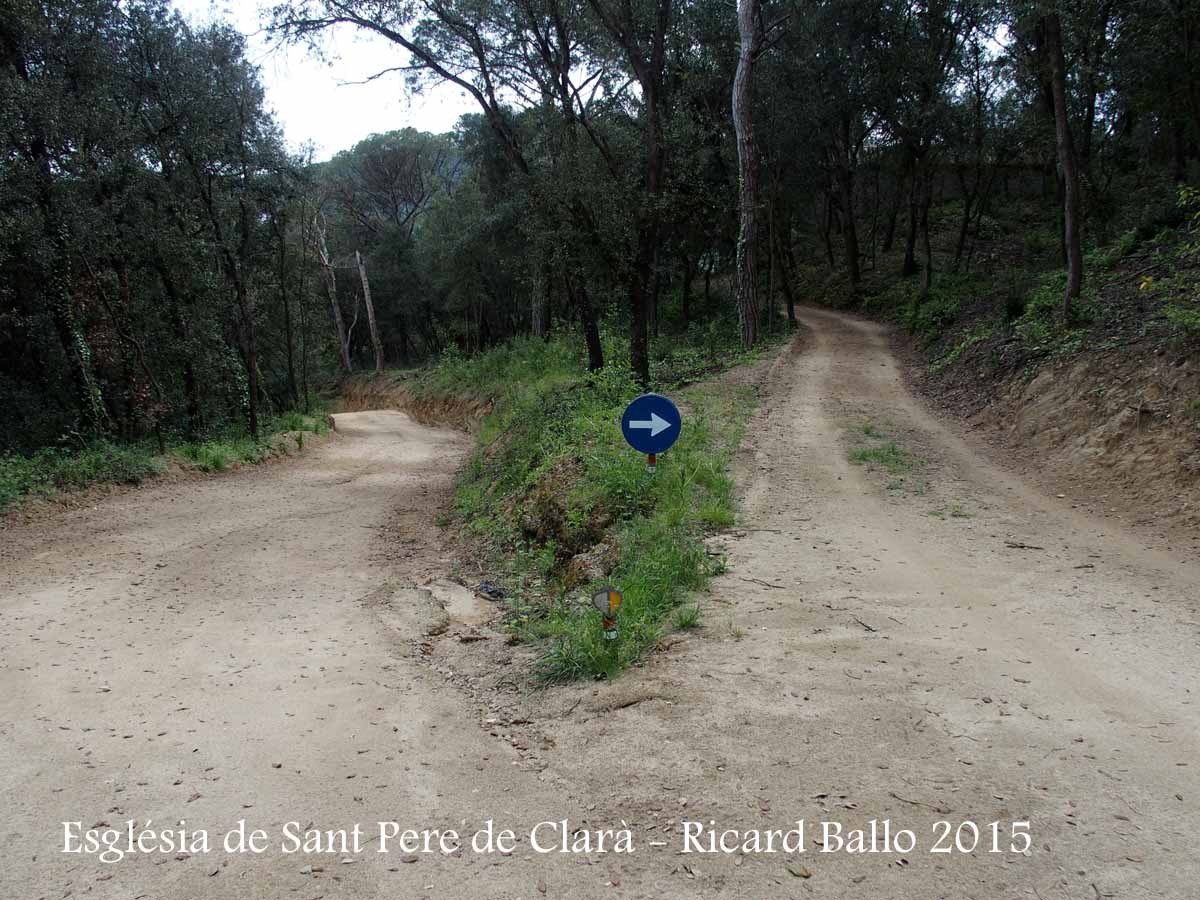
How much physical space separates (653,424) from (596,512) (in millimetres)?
2620

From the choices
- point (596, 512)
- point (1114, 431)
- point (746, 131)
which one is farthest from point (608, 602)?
point (746, 131)

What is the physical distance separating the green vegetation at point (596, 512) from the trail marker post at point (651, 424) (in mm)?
1083

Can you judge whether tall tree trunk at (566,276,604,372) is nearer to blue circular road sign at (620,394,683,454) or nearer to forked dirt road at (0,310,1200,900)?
forked dirt road at (0,310,1200,900)

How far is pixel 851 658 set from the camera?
16.1ft

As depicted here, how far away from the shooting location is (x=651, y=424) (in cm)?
674

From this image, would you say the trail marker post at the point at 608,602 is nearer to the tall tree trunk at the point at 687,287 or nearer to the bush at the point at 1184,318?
the bush at the point at 1184,318

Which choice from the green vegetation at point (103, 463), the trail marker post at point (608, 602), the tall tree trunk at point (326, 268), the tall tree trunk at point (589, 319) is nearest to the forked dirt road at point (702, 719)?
the trail marker post at point (608, 602)

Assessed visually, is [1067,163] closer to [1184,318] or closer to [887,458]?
[1184,318]

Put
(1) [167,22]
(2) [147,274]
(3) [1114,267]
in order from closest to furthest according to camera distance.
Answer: (3) [1114,267], (1) [167,22], (2) [147,274]

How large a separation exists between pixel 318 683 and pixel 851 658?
4.45 m

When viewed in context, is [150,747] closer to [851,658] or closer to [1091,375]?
[851,658]

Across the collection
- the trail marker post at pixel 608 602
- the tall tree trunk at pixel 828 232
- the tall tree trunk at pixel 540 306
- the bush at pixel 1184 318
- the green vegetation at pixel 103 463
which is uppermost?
the tall tree trunk at pixel 828 232

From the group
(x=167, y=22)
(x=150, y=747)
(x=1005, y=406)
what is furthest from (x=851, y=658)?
(x=167, y=22)

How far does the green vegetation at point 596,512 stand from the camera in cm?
595
